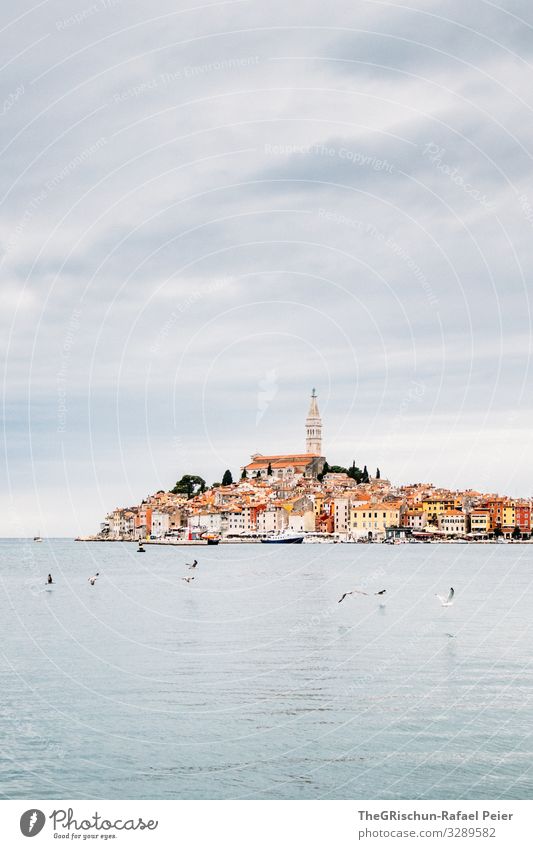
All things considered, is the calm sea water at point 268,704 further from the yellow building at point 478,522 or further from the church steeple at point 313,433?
the church steeple at point 313,433

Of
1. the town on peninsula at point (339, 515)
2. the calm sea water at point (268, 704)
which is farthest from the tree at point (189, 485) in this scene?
the calm sea water at point (268, 704)

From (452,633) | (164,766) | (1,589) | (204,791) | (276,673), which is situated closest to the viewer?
(204,791)

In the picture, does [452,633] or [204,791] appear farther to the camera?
[452,633]

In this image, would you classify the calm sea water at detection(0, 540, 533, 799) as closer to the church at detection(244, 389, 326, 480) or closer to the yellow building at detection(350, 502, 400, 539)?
the yellow building at detection(350, 502, 400, 539)

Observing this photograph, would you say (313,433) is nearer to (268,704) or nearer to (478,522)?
(478,522)

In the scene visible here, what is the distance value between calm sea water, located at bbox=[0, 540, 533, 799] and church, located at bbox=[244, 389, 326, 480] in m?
136

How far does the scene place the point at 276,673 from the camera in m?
19.0

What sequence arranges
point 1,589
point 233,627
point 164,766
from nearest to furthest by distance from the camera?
point 164,766
point 233,627
point 1,589

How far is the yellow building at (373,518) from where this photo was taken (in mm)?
136000

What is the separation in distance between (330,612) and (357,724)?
18.2 metres

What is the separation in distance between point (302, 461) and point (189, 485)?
63.4ft

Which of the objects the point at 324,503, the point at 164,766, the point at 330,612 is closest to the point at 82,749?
the point at 164,766

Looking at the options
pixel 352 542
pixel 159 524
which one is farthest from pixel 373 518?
pixel 159 524
